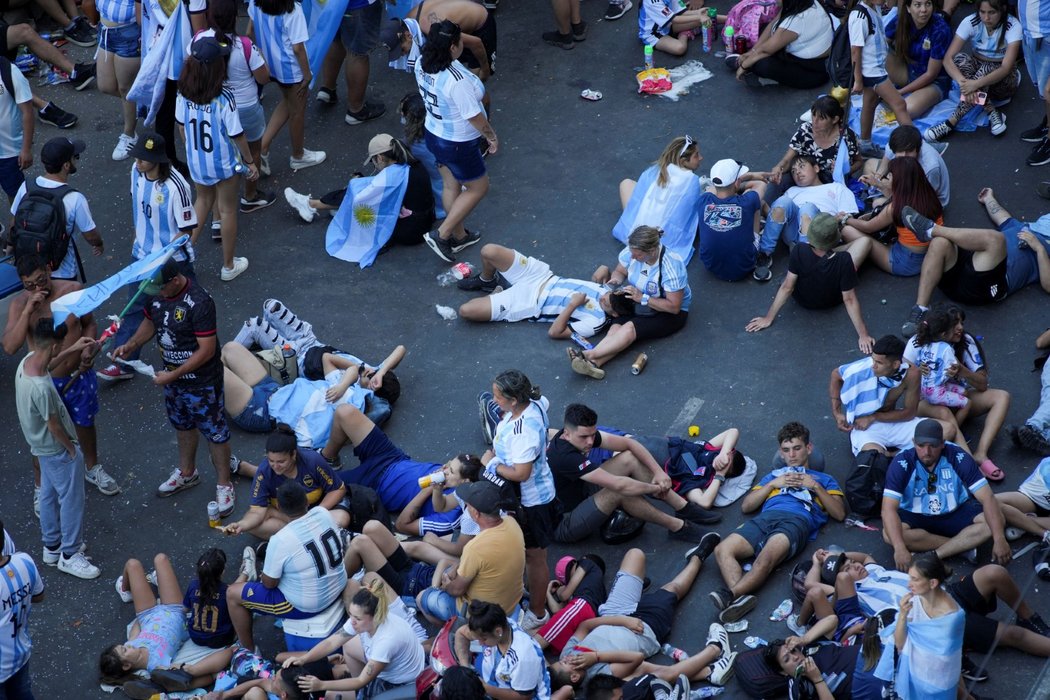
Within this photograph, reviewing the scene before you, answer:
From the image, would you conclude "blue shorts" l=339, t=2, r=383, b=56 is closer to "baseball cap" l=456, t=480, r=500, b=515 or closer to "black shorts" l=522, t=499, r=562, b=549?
"black shorts" l=522, t=499, r=562, b=549

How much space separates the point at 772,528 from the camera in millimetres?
7973

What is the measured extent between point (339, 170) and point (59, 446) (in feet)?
13.9

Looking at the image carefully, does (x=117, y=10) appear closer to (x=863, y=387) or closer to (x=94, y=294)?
(x=94, y=294)

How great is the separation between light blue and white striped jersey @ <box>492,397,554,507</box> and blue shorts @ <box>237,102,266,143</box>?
436cm

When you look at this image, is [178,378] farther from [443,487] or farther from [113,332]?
[443,487]

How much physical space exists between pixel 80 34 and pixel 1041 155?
9.07 meters

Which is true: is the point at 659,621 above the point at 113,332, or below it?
below

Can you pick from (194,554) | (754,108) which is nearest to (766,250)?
(754,108)

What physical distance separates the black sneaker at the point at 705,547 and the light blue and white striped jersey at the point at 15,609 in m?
3.75

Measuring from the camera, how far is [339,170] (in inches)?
454

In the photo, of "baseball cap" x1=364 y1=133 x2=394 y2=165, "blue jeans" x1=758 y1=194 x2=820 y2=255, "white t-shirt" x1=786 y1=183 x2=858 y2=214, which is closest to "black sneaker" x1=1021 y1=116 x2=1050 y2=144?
"white t-shirt" x1=786 y1=183 x2=858 y2=214

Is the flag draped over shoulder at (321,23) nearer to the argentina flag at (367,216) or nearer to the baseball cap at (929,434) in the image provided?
the argentina flag at (367,216)

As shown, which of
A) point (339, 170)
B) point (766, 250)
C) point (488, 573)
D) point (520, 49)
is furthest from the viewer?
point (520, 49)

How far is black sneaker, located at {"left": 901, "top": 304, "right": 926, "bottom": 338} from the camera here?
28.0ft
